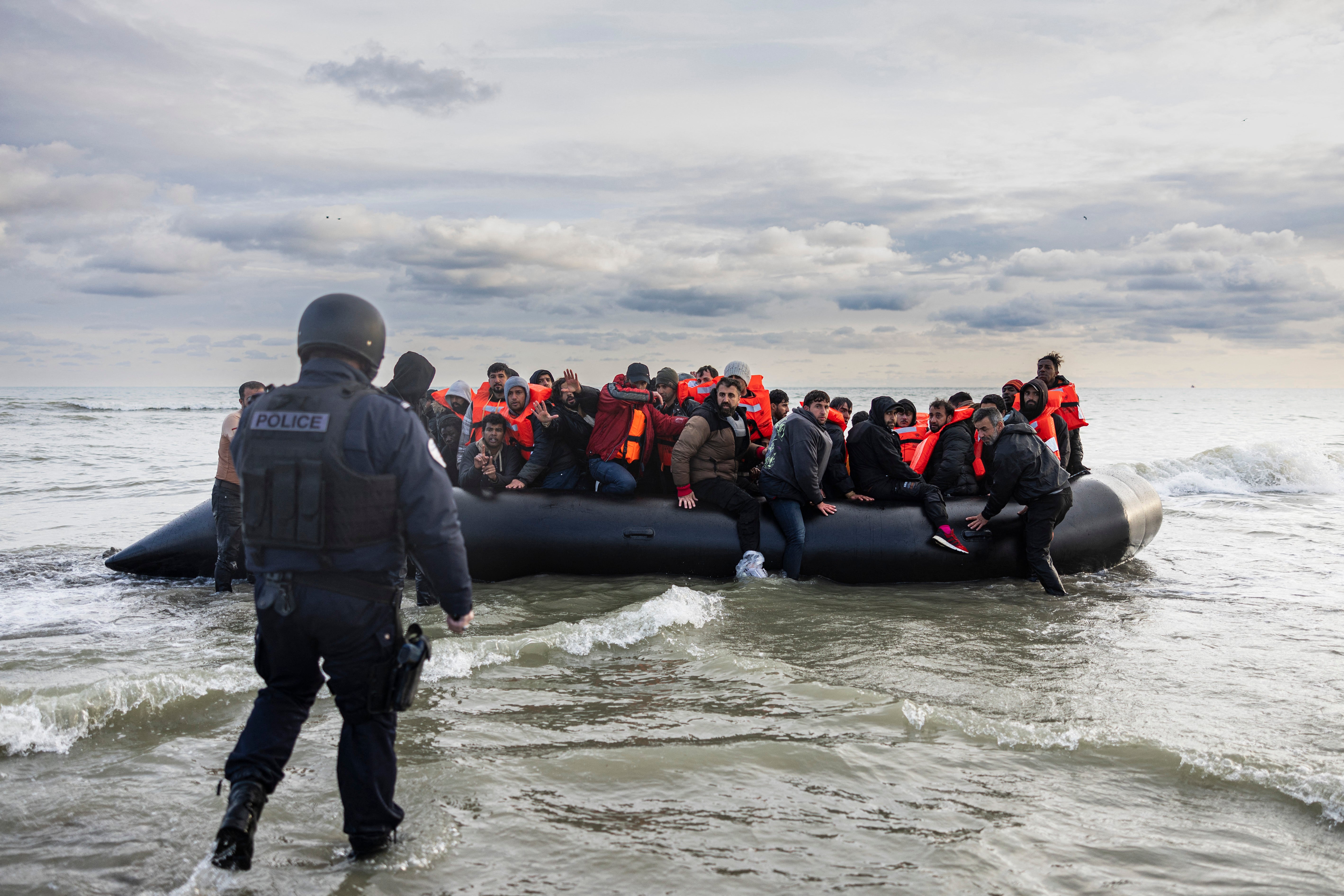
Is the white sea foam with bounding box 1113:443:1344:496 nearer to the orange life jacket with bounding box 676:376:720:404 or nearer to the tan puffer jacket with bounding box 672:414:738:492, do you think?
the orange life jacket with bounding box 676:376:720:404

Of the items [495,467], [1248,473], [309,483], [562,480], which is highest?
[309,483]

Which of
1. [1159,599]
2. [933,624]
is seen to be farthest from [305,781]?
[1159,599]

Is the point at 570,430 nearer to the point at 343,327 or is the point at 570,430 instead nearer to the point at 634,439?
the point at 634,439

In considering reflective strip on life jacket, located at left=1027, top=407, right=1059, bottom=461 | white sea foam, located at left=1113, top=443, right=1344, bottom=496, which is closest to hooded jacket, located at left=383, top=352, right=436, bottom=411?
reflective strip on life jacket, located at left=1027, top=407, right=1059, bottom=461

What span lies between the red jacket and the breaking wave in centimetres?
356

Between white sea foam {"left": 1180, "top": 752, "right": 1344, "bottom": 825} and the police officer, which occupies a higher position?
the police officer

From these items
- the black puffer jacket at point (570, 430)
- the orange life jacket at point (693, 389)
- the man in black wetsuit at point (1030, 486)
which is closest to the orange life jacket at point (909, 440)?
the man in black wetsuit at point (1030, 486)

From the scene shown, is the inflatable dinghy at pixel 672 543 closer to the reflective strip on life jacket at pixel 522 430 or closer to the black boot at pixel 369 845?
the reflective strip on life jacket at pixel 522 430

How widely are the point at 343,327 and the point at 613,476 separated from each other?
4534 millimetres

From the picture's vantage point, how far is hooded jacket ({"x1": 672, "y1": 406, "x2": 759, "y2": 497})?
6758 mm

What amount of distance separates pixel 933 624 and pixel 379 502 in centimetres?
440

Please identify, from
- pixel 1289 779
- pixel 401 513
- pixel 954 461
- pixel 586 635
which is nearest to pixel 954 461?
pixel 954 461

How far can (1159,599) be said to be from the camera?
22.1ft

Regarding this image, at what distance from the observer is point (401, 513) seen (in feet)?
8.02
